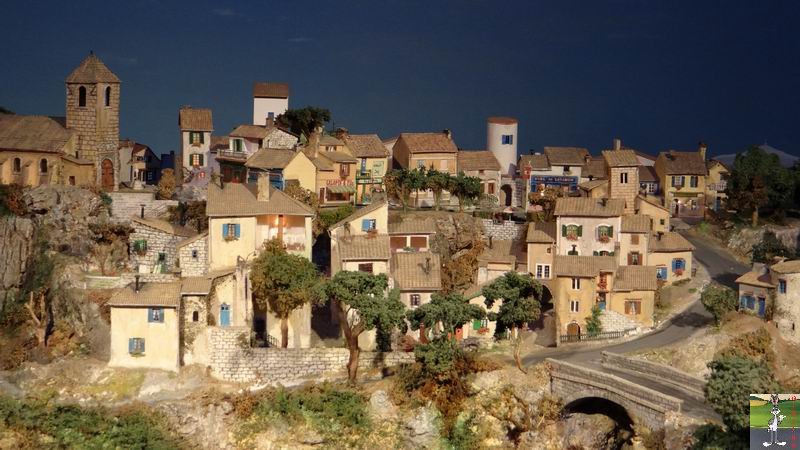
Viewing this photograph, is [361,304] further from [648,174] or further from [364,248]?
[648,174]

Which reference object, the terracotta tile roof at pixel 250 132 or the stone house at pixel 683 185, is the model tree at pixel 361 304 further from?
the stone house at pixel 683 185

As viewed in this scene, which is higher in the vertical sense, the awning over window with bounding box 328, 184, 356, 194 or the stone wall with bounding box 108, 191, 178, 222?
the awning over window with bounding box 328, 184, 356, 194

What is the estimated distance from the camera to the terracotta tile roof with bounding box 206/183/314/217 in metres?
88.2

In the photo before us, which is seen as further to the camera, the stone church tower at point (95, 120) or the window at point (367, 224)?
the stone church tower at point (95, 120)

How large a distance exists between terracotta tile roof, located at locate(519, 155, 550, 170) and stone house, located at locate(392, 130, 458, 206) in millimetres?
5810

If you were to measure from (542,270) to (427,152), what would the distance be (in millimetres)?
19267

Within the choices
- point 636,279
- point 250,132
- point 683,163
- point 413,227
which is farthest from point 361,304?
point 683,163

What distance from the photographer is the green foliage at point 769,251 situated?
99.9 metres

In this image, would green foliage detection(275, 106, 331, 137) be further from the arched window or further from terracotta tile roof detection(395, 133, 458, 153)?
the arched window

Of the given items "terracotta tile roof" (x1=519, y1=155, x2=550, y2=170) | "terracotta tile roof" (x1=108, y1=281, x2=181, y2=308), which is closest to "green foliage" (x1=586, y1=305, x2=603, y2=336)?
"terracotta tile roof" (x1=519, y1=155, x2=550, y2=170)

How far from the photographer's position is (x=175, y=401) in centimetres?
8212

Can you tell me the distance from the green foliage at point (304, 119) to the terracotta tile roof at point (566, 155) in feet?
59.1

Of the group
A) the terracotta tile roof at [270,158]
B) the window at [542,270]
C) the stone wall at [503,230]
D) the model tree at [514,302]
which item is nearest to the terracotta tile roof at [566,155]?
the stone wall at [503,230]

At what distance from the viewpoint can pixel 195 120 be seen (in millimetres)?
109250
